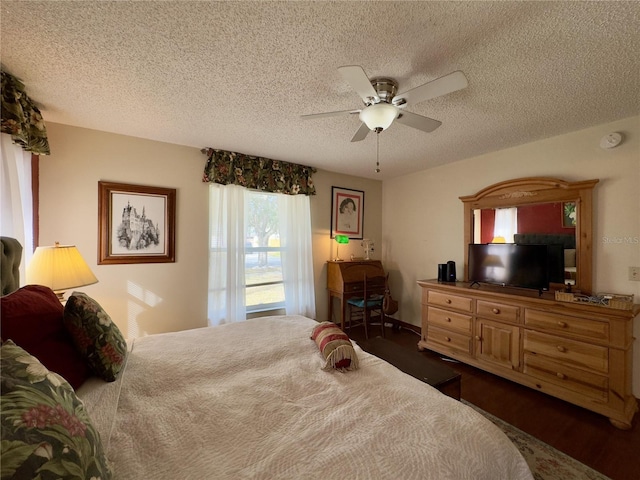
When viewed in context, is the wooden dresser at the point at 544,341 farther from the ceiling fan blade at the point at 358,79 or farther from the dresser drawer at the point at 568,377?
the ceiling fan blade at the point at 358,79

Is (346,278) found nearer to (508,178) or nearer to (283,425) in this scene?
(508,178)

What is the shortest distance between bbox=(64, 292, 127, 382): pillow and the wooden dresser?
2944 millimetres

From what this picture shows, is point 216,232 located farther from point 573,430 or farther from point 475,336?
point 573,430

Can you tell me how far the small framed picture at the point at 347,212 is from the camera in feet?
12.9

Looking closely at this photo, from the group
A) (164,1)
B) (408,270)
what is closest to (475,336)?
(408,270)

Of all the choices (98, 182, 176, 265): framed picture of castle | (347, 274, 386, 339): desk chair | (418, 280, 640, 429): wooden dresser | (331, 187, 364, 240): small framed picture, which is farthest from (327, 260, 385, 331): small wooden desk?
(98, 182, 176, 265): framed picture of castle

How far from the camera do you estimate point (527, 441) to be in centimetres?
176

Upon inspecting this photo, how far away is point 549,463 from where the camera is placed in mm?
1582

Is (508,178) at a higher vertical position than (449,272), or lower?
higher

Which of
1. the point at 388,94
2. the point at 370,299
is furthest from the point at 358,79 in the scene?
the point at 370,299

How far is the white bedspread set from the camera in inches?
32.6

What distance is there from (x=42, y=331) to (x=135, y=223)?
1.77 meters

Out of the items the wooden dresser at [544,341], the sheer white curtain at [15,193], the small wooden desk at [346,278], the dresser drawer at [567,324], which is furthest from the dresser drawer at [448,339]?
the sheer white curtain at [15,193]

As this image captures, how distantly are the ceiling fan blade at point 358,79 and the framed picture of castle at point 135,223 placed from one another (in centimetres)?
227
